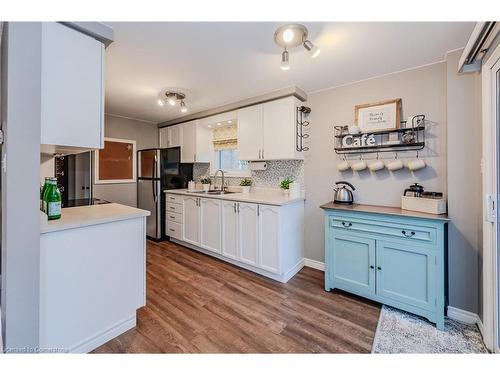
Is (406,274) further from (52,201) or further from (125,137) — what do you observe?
(125,137)

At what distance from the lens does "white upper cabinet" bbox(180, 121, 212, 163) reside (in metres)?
3.93

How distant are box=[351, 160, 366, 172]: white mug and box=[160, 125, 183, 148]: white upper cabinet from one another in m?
3.03

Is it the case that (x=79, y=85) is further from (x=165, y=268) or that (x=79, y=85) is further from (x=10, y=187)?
(x=165, y=268)

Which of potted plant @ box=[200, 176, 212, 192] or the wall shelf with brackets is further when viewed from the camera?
potted plant @ box=[200, 176, 212, 192]

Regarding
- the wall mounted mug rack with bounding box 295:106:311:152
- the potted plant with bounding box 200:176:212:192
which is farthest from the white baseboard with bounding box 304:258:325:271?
the potted plant with bounding box 200:176:212:192

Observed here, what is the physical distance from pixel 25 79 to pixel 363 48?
2.27m

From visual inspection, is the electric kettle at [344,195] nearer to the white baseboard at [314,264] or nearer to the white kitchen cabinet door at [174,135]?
the white baseboard at [314,264]

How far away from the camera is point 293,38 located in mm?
1664

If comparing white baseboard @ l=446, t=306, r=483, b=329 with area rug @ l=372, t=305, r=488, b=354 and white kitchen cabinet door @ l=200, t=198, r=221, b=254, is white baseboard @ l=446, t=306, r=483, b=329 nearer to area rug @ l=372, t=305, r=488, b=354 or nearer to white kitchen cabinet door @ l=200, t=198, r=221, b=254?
area rug @ l=372, t=305, r=488, b=354

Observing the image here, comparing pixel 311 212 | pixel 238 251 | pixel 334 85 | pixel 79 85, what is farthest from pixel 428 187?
pixel 79 85

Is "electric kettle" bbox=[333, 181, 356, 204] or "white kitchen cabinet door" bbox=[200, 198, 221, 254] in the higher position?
"electric kettle" bbox=[333, 181, 356, 204]

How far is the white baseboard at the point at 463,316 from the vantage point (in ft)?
5.98

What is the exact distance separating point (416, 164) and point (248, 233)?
1849 millimetres

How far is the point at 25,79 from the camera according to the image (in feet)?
3.93
